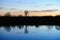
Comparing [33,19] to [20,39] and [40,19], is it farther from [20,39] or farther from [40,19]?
[20,39]

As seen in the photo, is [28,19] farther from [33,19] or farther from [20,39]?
[20,39]

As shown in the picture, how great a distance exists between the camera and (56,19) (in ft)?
37.3

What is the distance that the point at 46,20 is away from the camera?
36.9 feet

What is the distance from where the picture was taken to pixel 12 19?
36.9ft

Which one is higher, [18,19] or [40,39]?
[18,19]

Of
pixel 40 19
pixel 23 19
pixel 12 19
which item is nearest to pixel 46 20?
pixel 40 19

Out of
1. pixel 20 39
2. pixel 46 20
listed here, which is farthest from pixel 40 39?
pixel 46 20

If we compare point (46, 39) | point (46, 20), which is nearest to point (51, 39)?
point (46, 39)

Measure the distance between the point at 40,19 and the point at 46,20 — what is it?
2.14 feet

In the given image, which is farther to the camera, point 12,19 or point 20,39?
point 12,19

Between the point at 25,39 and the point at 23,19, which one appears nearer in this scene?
the point at 25,39

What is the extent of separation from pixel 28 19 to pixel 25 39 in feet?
19.2

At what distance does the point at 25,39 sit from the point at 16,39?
296mm

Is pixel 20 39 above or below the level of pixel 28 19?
below
